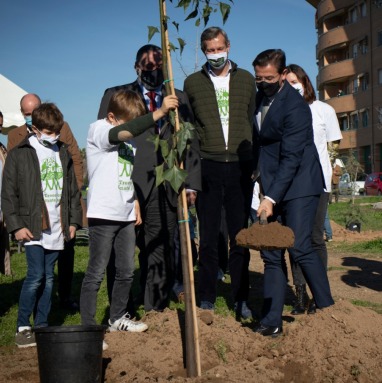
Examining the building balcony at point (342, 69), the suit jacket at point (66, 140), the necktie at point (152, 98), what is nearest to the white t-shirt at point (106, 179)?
the necktie at point (152, 98)

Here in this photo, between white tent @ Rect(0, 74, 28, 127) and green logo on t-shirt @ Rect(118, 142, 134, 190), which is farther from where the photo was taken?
white tent @ Rect(0, 74, 28, 127)

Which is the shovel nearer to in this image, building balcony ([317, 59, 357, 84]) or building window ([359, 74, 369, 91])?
building window ([359, 74, 369, 91])

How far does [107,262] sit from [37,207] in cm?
78

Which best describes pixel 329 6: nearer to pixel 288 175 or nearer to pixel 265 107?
pixel 265 107

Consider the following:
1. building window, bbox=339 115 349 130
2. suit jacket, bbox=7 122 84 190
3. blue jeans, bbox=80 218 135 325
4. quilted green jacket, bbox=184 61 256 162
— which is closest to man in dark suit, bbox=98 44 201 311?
quilted green jacket, bbox=184 61 256 162

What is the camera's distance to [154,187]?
19.4ft

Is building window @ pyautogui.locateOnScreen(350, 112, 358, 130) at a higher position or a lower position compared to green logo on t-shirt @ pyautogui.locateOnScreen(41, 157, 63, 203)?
higher

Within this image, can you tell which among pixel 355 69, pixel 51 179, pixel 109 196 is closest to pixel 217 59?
pixel 109 196

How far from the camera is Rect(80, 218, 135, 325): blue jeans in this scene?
5.41 meters

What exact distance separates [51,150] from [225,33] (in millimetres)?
1844

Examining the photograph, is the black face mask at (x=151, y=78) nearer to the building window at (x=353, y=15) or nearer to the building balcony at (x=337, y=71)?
the building balcony at (x=337, y=71)

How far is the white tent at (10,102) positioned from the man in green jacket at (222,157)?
25.6 feet

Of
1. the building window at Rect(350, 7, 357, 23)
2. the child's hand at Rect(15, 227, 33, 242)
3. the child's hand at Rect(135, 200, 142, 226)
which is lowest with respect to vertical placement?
the child's hand at Rect(15, 227, 33, 242)

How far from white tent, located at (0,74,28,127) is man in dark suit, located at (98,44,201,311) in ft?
25.5
